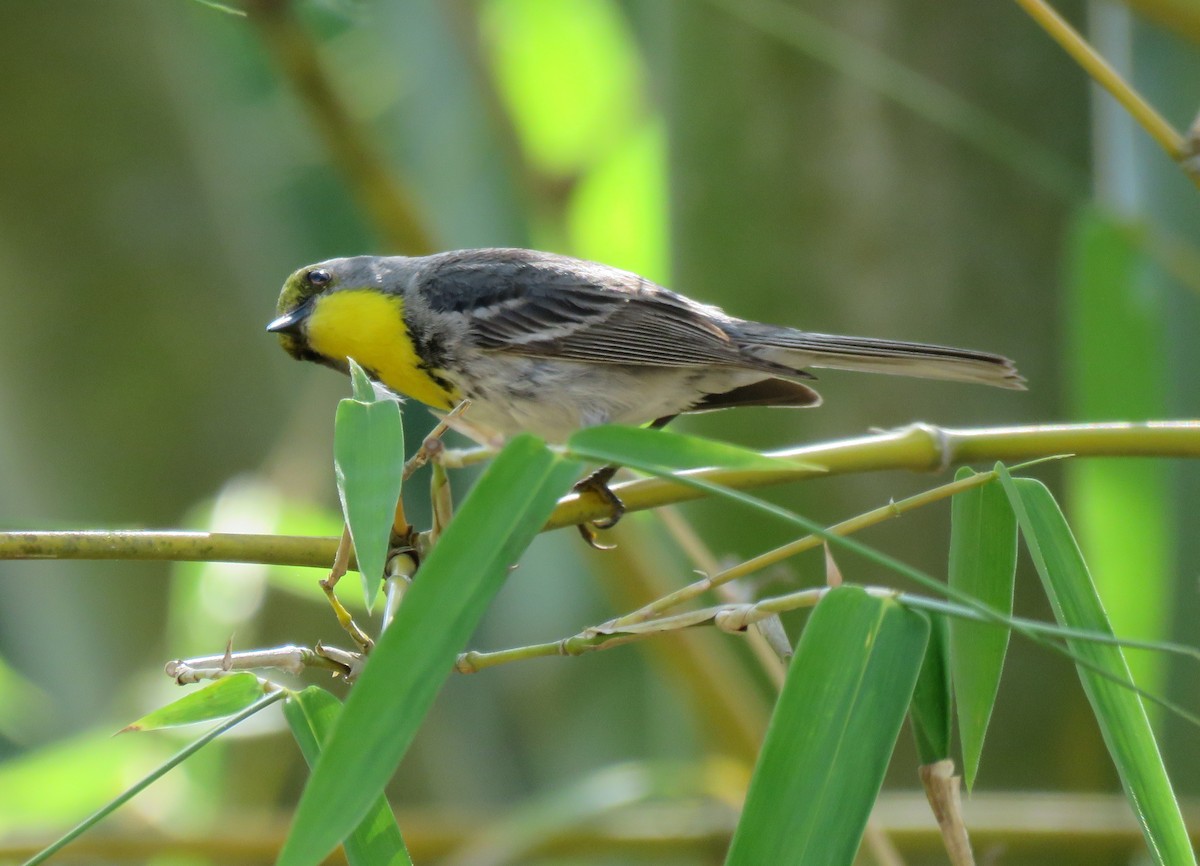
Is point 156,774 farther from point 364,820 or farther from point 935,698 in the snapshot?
point 935,698

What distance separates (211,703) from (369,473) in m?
0.22

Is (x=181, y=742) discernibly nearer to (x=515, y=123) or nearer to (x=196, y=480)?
(x=196, y=480)

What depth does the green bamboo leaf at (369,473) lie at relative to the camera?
925mm

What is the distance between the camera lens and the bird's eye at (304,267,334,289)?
90.2 inches

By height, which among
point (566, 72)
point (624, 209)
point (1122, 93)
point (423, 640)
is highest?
point (566, 72)

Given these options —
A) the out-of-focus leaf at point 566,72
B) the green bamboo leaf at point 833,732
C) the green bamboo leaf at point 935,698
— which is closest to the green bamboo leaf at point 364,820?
the green bamboo leaf at point 833,732

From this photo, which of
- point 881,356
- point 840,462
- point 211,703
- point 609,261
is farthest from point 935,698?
point 609,261

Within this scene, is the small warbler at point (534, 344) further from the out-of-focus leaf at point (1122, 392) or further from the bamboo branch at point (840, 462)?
the bamboo branch at point (840, 462)

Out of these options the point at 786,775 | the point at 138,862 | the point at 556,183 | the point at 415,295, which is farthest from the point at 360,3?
the point at 786,775

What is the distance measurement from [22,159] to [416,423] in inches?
52.3

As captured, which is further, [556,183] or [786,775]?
[556,183]

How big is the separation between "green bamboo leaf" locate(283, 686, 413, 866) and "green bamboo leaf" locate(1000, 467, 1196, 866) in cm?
53

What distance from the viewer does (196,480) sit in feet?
12.2

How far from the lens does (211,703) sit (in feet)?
3.34
